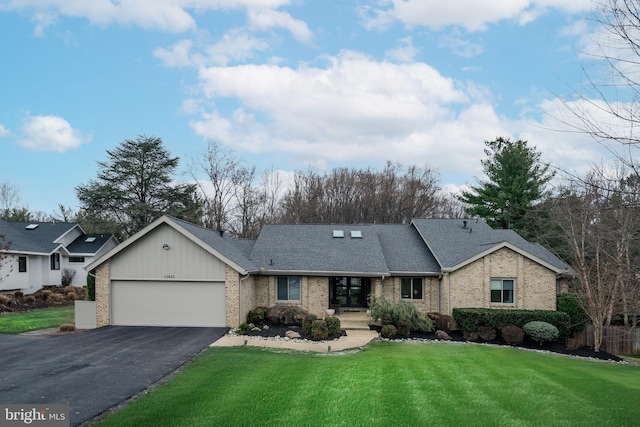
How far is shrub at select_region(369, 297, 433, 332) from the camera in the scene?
18656 mm

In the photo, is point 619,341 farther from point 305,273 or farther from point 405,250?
point 305,273

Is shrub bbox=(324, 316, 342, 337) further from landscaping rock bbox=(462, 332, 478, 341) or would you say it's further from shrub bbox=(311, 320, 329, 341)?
landscaping rock bbox=(462, 332, 478, 341)

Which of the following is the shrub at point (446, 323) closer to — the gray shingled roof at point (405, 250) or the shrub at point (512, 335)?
the shrub at point (512, 335)

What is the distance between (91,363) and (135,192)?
34.1m

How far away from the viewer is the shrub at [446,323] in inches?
776

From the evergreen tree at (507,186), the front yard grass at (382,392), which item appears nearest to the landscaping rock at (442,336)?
the front yard grass at (382,392)

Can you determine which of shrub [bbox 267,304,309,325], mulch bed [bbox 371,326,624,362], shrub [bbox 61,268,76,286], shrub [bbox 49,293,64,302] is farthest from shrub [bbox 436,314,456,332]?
shrub [bbox 61,268,76,286]

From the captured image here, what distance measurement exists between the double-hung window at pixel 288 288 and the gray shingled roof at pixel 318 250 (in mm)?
750

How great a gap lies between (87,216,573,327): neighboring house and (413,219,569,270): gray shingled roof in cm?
7

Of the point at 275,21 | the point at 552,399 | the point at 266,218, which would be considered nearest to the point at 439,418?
the point at 552,399

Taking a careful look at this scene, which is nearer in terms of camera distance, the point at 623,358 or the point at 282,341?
the point at 282,341

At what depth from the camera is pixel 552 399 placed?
995 cm

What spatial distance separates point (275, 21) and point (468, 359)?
13.6 meters

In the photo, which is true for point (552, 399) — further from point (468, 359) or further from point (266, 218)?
point (266, 218)
